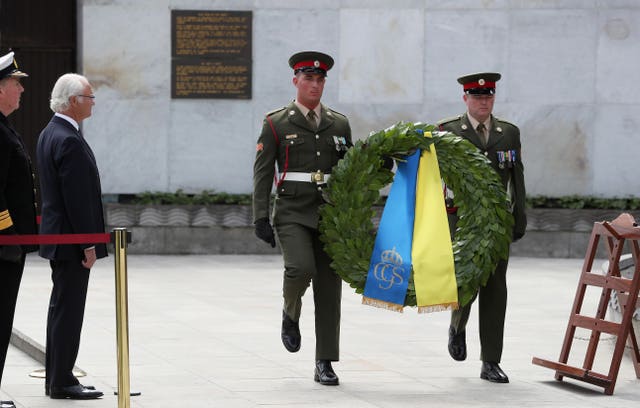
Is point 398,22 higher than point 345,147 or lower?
higher

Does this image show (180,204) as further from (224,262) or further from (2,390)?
(2,390)

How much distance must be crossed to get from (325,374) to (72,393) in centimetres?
151

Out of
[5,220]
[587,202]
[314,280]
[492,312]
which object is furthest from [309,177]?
[587,202]

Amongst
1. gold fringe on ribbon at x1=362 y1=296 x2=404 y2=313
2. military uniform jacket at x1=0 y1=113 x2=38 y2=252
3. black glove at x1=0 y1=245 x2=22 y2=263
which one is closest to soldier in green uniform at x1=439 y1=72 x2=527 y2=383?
gold fringe on ribbon at x1=362 y1=296 x2=404 y2=313

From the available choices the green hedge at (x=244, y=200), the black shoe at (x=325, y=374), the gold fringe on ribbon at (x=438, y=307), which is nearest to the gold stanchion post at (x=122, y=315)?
the black shoe at (x=325, y=374)

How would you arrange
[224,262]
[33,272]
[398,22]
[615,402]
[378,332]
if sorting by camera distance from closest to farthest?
1. [615,402]
2. [378,332]
3. [33,272]
4. [224,262]
5. [398,22]

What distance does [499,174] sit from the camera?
26.8 feet

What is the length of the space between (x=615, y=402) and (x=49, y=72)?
11308 millimetres

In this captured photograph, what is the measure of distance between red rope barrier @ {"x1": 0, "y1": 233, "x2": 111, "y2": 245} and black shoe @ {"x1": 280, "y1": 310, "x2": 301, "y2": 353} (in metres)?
1.47

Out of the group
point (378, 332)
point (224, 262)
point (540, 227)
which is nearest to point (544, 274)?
point (540, 227)

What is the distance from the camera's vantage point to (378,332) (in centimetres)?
997

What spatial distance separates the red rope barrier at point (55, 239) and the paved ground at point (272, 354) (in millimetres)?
880

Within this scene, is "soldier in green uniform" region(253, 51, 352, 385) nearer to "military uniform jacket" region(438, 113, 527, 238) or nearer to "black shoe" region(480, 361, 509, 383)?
"military uniform jacket" region(438, 113, 527, 238)

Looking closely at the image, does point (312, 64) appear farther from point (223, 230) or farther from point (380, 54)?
point (380, 54)
